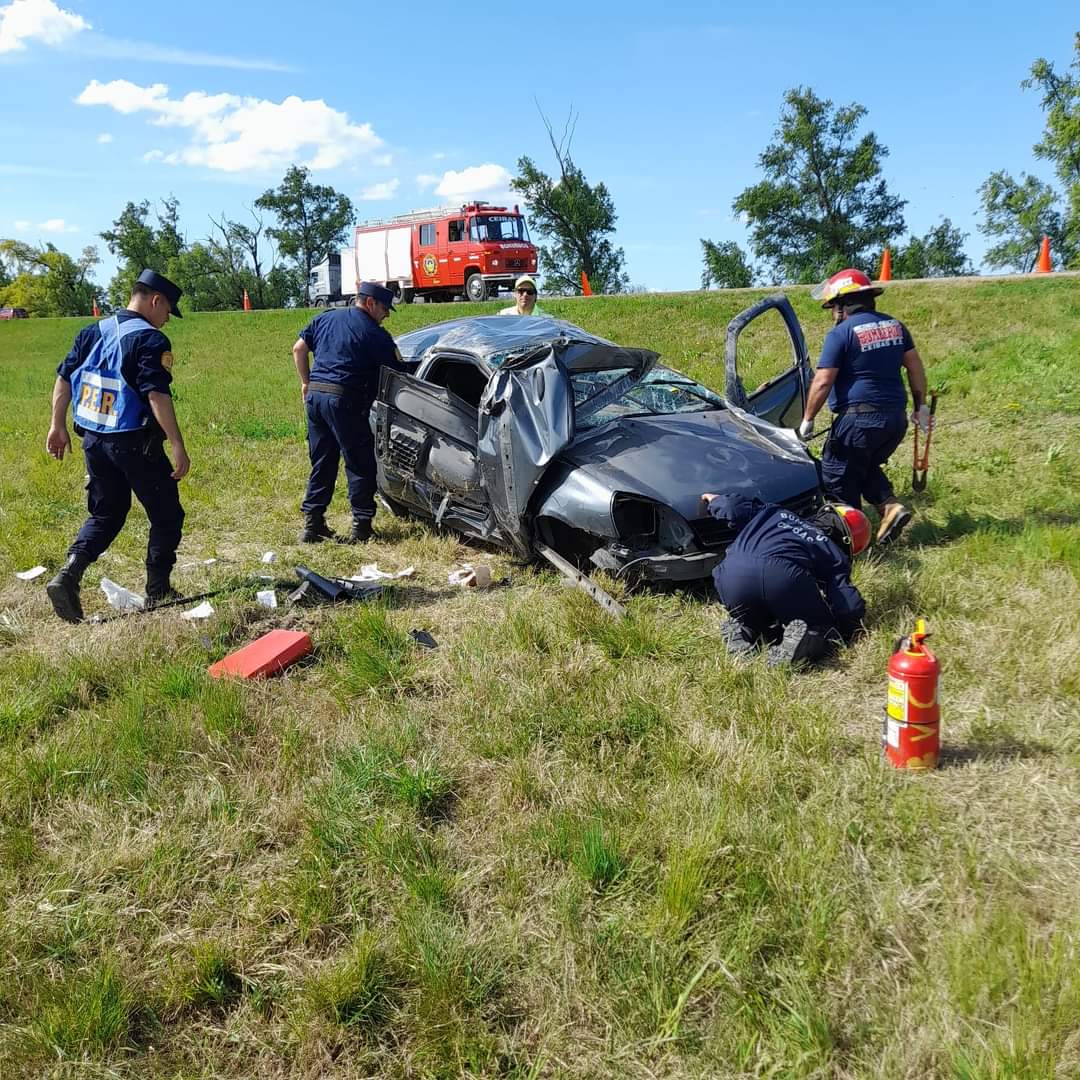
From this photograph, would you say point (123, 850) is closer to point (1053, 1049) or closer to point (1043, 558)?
point (1053, 1049)

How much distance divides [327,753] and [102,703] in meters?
1.26

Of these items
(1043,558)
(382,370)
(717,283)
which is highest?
(717,283)

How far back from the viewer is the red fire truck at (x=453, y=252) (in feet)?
82.9

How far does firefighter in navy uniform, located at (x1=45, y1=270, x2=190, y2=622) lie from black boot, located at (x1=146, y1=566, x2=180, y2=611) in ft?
0.95

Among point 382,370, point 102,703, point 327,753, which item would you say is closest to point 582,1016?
point 327,753

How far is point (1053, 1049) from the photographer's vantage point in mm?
1915

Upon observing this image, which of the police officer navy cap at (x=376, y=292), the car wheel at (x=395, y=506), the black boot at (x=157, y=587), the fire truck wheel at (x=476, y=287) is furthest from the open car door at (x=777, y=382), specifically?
the fire truck wheel at (x=476, y=287)

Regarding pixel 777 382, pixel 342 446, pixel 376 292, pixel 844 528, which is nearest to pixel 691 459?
pixel 844 528

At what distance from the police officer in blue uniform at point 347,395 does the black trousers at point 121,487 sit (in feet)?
5.18

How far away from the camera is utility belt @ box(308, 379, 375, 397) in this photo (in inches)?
253

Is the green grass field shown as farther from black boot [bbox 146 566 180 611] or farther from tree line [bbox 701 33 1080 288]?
tree line [bbox 701 33 1080 288]

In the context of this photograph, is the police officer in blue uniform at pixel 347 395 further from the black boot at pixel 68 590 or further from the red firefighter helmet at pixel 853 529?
the red firefighter helmet at pixel 853 529

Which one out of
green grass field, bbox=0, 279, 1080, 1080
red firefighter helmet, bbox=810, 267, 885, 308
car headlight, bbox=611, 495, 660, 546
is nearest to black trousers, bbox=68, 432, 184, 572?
green grass field, bbox=0, 279, 1080, 1080

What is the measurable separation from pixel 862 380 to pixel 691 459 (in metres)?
1.43
